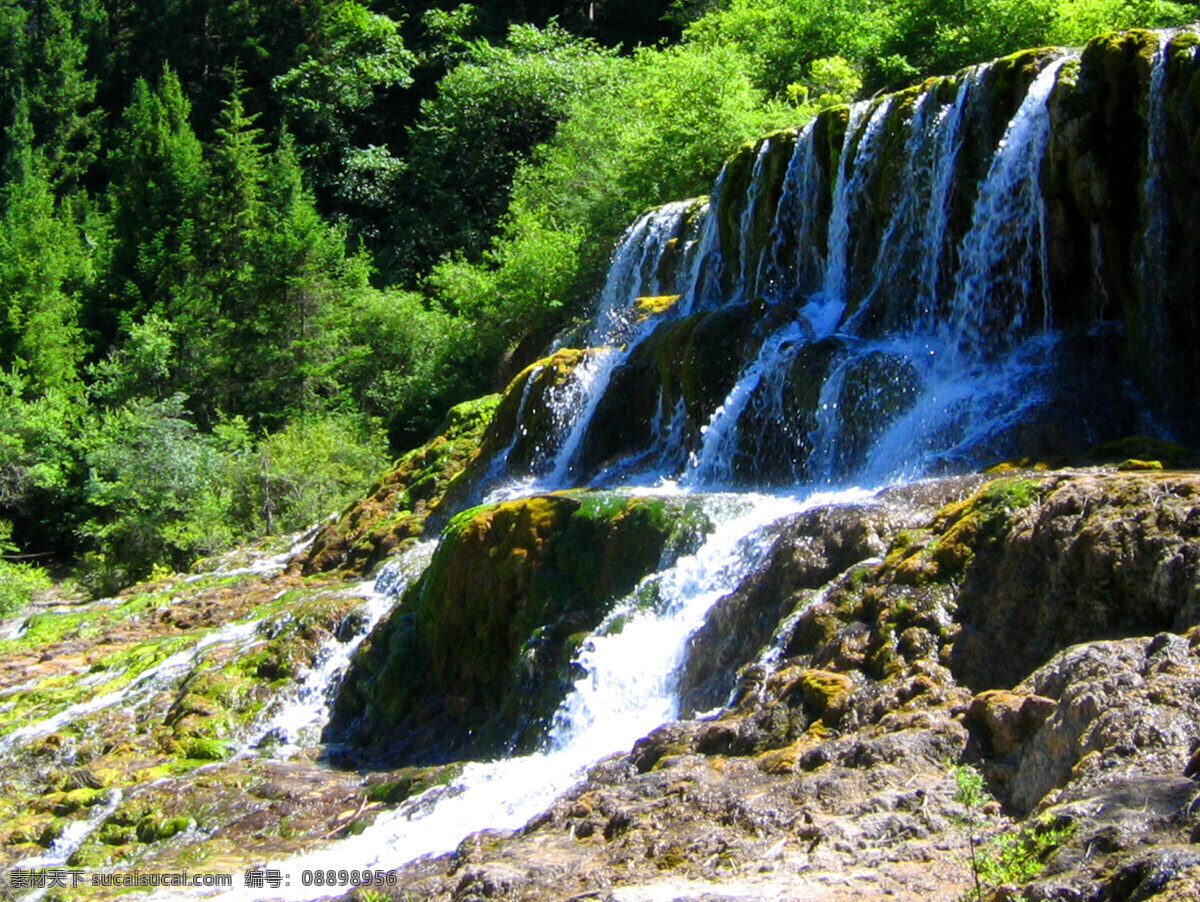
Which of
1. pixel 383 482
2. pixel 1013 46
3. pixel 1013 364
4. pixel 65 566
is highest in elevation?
pixel 1013 46

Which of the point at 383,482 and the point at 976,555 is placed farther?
the point at 383,482

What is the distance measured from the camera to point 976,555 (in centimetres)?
746

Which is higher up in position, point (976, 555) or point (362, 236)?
point (362, 236)

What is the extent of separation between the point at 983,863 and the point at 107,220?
3896 centimetres

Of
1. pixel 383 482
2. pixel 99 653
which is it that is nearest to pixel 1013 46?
pixel 383 482

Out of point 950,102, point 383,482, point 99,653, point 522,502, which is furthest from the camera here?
point 383,482

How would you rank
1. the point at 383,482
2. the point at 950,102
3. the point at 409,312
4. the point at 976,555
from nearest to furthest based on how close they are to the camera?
1. the point at 976,555
2. the point at 950,102
3. the point at 383,482
4. the point at 409,312

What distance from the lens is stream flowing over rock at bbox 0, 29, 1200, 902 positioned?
5578mm

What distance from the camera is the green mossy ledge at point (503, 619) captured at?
10500 millimetres

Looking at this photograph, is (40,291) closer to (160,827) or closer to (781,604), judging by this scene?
(160,827)

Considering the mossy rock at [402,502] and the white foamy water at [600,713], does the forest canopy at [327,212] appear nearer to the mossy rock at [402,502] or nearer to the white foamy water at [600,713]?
the mossy rock at [402,502]

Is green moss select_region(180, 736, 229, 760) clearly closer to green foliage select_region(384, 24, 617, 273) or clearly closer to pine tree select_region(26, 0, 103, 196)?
green foliage select_region(384, 24, 617, 273)

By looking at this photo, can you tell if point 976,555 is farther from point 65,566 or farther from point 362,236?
point 362,236

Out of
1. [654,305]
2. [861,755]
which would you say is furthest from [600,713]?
[654,305]
